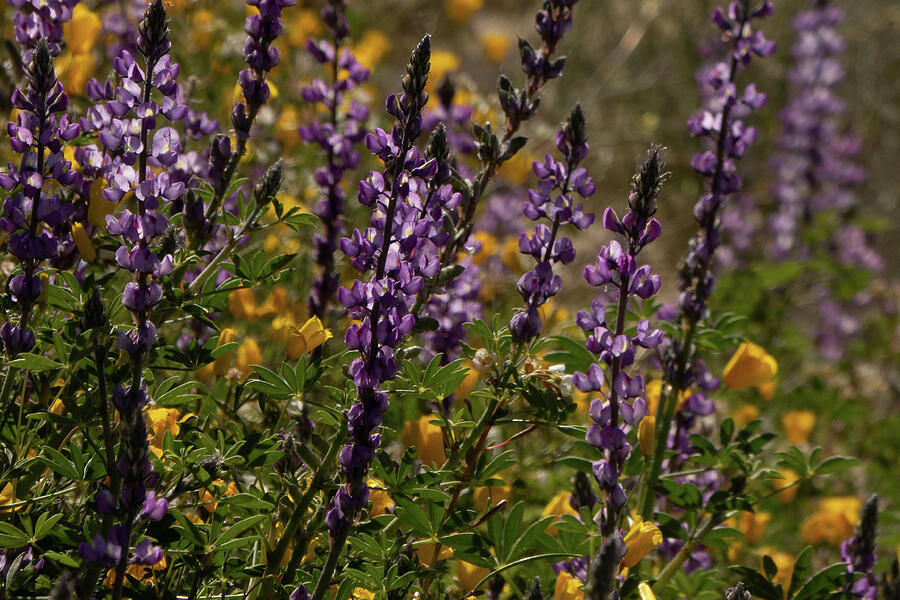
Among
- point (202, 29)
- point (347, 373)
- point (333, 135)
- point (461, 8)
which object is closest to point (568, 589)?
point (347, 373)

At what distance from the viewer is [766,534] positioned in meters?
3.67

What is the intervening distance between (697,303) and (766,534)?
1.67 metres

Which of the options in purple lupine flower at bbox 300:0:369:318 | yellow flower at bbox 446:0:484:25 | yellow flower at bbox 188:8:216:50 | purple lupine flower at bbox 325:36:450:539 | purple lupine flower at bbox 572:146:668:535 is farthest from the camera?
yellow flower at bbox 446:0:484:25

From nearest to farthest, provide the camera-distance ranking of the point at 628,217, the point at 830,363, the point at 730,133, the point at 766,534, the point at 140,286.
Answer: the point at 140,286
the point at 628,217
the point at 730,133
the point at 766,534
the point at 830,363

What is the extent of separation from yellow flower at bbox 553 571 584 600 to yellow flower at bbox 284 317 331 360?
72cm

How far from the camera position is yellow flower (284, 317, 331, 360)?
2016 millimetres

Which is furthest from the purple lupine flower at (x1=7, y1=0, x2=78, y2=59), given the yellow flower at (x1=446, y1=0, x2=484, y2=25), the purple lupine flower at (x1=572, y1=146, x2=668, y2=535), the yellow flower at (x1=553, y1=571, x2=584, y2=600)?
the yellow flower at (x1=446, y1=0, x2=484, y2=25)

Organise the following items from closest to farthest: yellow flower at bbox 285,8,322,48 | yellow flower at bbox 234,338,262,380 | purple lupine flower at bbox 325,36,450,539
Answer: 1. purple lupine flower at bbox 325,36,450,539
2. yellow flower at bbox 234,338,262,380
3. yellow flower at bbox 285,8,322,48

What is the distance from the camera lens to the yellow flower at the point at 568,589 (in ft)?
6.06

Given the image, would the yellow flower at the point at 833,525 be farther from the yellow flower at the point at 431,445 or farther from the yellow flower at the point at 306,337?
the yellow flower at the point at 306,337

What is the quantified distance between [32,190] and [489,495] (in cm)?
121

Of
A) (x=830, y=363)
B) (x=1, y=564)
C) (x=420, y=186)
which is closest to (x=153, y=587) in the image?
(x=1, y=564)

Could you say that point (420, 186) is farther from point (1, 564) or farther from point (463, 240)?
point (1, 564)

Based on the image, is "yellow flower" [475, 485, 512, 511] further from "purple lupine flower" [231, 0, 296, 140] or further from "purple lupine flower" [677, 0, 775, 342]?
"purple lupine flower" [231, 0, 296, 140]
